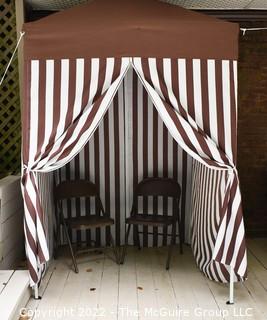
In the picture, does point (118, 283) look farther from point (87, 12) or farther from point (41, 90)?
point (87, 12)

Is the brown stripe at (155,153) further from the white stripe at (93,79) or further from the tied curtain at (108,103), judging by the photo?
the white stripe at (93,79)

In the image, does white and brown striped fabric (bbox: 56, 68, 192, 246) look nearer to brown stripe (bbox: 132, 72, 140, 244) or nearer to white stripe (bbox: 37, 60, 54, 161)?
brown stripe (bbox: 132, 72, 140, 244)

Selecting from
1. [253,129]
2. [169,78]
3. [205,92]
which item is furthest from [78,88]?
[253,129]

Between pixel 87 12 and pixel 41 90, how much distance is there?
771 millimetres

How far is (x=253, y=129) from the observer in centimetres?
506

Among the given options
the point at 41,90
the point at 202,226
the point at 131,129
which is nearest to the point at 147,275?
the point at 202,226

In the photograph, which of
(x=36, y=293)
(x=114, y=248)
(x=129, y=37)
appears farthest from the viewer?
(x=114, y=248)

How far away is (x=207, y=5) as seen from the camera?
462 centimetres

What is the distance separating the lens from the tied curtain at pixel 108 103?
3309 mm

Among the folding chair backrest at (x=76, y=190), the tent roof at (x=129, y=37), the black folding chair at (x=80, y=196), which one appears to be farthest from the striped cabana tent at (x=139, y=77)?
the folding chair backrest at (x=76, y=190)

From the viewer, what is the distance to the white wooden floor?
3.21m

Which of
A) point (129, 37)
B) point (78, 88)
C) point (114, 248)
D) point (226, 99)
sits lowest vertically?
point (114, 248)

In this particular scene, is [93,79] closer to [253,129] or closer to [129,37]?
[129,37]

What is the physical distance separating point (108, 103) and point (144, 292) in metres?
1.66
